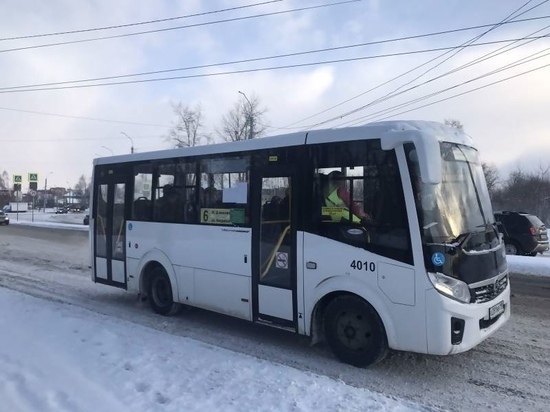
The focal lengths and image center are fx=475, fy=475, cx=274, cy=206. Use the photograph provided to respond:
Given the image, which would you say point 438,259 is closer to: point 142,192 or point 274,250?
point 274,250

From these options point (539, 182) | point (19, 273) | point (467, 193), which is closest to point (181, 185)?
point (467, 193)

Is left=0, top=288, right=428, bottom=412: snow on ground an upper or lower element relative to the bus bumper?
lower

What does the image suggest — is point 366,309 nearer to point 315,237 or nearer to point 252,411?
point 315,237

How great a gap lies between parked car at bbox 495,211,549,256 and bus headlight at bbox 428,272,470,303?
45.5 feet

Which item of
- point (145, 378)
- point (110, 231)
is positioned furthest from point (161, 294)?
point (145, 378)

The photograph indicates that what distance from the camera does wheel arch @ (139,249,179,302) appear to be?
7750 millimetres

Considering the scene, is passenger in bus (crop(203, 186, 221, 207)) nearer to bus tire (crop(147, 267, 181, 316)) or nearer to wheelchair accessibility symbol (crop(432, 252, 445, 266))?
bus tire (crop(147, 267, 181, 316))

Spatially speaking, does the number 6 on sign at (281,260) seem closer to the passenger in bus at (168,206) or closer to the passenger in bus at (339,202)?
the passenger in bus at (339,202)

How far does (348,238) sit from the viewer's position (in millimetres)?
5453

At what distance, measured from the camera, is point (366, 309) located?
5.34 meters

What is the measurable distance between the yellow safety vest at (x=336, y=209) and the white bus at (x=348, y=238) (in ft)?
0.04

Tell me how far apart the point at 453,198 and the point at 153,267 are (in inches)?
206

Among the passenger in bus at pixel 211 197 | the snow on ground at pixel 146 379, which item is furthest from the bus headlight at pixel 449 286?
the passenger in bus at pixel 211 197

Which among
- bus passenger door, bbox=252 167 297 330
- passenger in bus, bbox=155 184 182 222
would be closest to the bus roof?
bus passenger door, bbox=252 167 297 330
